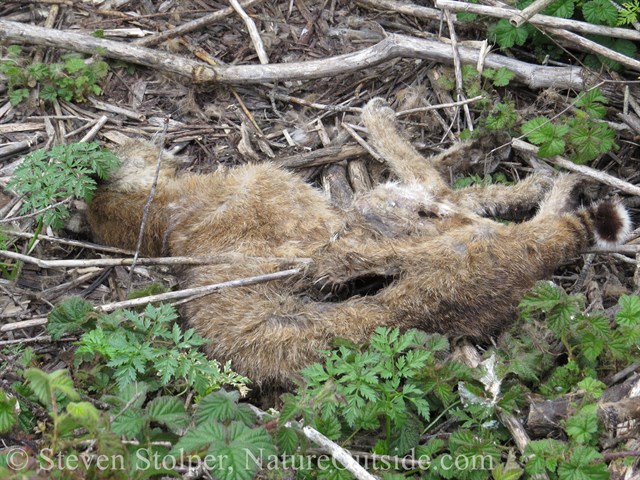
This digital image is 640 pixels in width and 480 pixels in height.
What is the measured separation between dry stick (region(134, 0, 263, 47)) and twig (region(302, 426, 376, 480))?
12.4 ft

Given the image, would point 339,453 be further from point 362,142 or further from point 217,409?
point 362,142

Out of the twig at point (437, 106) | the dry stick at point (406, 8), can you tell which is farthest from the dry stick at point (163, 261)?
the dry stick at point (406, 8)

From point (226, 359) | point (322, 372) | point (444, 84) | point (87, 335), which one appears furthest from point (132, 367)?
point (444, 84)

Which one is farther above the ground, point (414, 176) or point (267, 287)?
point (414, 176)

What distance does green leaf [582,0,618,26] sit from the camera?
480 cm

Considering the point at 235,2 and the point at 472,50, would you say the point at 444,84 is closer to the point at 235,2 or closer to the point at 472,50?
the point at 472,50

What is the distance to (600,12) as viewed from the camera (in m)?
4.81

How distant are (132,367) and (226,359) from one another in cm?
69

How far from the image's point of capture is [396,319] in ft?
13.4

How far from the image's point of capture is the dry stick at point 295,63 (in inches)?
203

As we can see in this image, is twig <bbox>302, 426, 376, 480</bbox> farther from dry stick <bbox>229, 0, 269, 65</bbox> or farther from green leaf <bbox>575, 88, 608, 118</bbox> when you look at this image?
dry stick <bbox>229, 0, 269, 65</bbox>

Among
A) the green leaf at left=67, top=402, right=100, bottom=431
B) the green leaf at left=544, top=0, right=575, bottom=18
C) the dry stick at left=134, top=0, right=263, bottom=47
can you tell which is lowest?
the green leaf at left=67, top=402, right=100, bottom=431

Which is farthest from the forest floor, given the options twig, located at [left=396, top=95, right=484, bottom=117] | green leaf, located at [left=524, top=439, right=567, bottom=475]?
green leaf, located at [left=524, top=439, right=567, bottom=475]

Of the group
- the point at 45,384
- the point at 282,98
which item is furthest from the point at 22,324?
the point at 282,98
